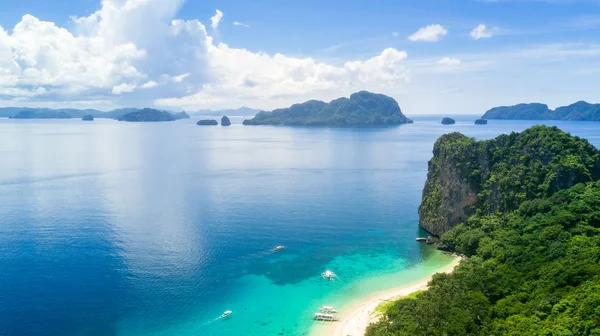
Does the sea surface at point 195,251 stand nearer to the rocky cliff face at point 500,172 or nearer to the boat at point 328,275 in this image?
the boat at point 328,275

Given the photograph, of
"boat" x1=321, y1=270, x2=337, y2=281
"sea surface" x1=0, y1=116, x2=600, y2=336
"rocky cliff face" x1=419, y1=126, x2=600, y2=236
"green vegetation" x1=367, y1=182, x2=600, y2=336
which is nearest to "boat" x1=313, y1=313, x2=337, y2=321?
"sea surface" x1=0, y1=116, x2=600, y2=336

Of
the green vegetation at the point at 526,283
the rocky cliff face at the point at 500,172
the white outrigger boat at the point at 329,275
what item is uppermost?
the rocky cliff face at the point at 500,172

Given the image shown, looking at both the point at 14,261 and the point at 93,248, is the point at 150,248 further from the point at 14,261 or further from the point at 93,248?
the point at 14,261

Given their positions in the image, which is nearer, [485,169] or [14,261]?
[14,261]

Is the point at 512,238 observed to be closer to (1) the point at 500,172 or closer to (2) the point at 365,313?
(1) the point at 500,172

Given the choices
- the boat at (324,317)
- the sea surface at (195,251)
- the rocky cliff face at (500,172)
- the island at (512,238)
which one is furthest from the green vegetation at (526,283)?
the sea surface at (195,251)

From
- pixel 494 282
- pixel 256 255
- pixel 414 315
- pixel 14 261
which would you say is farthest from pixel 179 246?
pixel 494 282

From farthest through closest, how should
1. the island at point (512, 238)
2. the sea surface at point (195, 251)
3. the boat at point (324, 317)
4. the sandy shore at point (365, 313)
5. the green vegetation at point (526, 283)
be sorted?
the sea surface at point (195, 251)
the boat at point (324, 317)
the sandy shore at point (365, 313)
the island at point (512, 238)
the green vegetation at point (526, 283)
